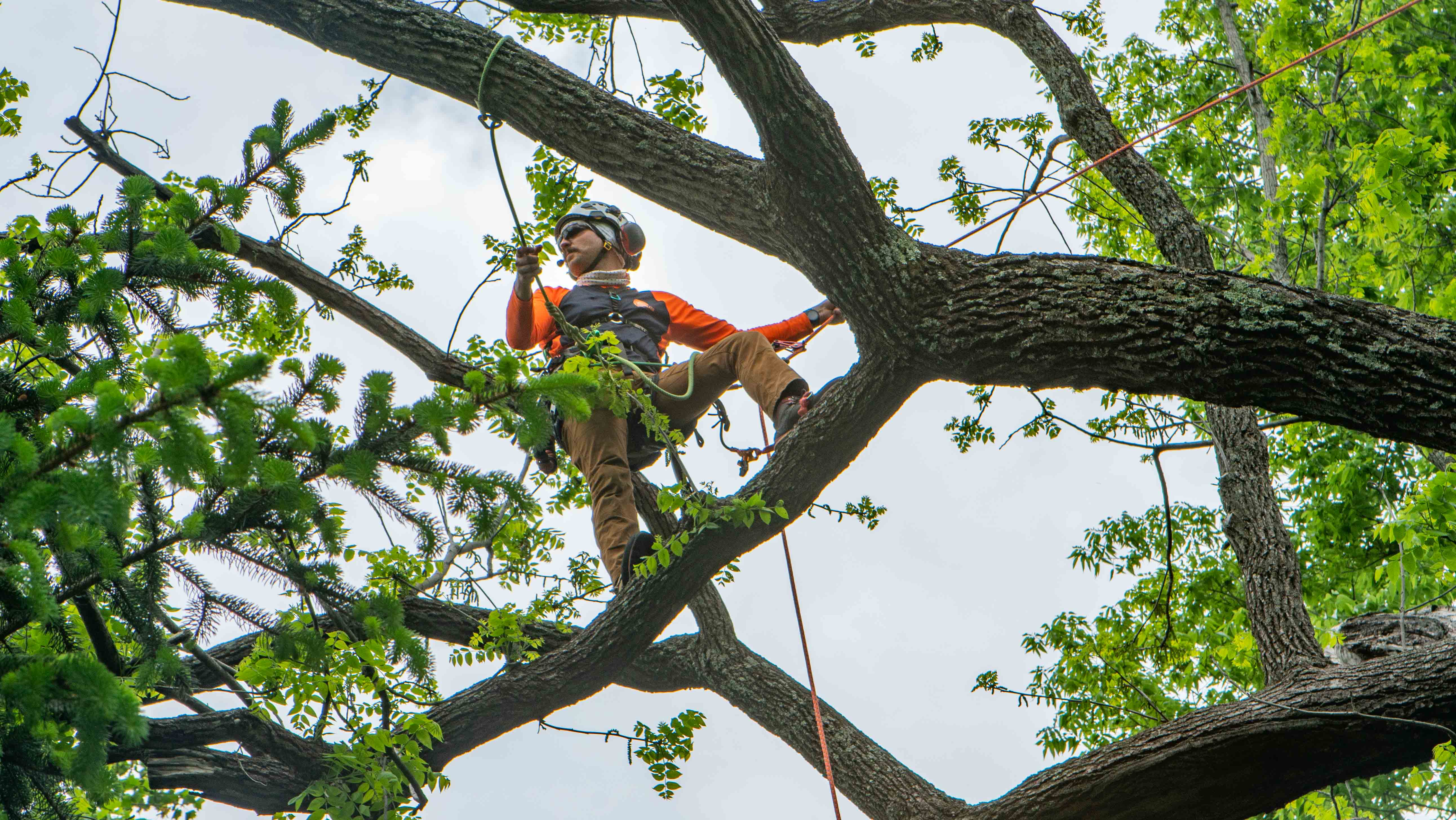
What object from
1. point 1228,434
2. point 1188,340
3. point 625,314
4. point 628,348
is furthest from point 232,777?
point 1228,434

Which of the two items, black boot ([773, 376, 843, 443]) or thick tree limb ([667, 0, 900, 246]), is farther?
black boot ([773, 376, 843, 443])

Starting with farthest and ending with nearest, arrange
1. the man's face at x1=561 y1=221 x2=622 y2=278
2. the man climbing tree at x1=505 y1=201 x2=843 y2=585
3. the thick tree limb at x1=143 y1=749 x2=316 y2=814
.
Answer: the man's face at x1=561 y1=221 x2=622 y2=278 < the man climbing tree at x1=505 y1=201 x2=843 y2=585 < the thick tree limb at x1=143 y1=749 x2=316 y2=814

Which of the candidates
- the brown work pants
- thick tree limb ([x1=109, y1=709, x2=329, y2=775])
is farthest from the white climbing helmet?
thick tree limb ([x1=109, y1=709, x2=329, y2=775])

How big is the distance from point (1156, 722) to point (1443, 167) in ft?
16.0

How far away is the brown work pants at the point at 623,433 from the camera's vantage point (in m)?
4.45

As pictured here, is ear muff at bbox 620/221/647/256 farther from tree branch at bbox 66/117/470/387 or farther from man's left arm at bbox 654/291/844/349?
tree branch at bbox 66/117/470/387

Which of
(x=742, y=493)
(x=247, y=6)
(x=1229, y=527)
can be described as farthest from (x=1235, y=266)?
(x=247, y=6)

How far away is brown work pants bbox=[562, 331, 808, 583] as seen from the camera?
175 inches

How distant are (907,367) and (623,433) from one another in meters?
1.70

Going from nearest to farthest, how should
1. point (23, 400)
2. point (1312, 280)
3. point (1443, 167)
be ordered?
point (23, 400), point (1443, 167), point (1312, 280)

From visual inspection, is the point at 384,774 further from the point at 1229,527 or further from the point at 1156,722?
the point at 1156,722

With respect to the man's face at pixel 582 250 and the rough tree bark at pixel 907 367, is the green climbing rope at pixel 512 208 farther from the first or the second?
the man's face at pixel 582 250

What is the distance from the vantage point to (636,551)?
13.9 feet

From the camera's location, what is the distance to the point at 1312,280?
8836mm
